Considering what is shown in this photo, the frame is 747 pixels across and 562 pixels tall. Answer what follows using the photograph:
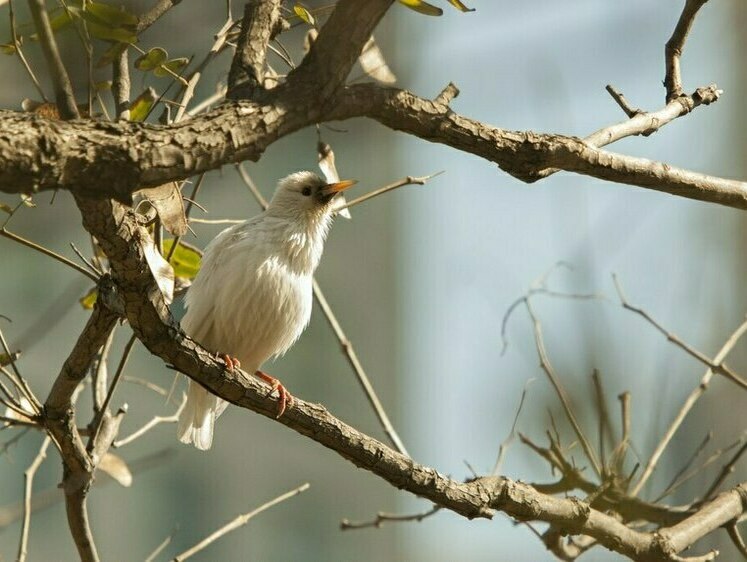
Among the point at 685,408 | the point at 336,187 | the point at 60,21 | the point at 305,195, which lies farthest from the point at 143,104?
the point at 685,408

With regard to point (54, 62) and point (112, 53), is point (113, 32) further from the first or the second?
point (54, 62)

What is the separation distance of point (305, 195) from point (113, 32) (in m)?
2.00

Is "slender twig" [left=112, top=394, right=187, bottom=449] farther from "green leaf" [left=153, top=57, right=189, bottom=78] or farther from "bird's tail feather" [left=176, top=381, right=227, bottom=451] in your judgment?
"green leaf" [left=153, top=57, right=189, bottom=78]

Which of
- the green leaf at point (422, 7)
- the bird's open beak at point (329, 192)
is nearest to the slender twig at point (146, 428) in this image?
the bird's open beak at point (329, 192)

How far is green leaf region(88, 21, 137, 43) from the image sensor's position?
2.88m

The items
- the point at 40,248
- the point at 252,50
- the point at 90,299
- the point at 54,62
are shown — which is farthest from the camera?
the point at 90,299

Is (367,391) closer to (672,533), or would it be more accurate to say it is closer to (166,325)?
(672,533)

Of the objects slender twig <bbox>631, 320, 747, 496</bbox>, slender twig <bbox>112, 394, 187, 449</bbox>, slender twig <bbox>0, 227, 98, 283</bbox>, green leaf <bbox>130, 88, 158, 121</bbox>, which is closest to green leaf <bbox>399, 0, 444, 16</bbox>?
green leaf <bbox>130, 88, 158, 121</bbox>

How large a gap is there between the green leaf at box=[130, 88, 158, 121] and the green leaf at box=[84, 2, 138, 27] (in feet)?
1.40

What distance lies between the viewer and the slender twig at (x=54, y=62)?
1.92m

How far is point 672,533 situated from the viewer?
3.43 metres

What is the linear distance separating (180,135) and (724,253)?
1.98m

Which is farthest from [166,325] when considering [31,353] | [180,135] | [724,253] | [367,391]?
[31,353]

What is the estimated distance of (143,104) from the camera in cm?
330
